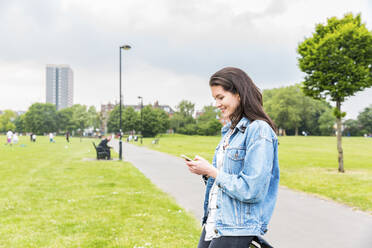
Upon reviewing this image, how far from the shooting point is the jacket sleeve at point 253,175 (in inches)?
→ 66.5

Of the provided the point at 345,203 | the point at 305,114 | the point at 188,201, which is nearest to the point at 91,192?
the point at 188,201

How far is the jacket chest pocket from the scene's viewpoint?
5.96 ft

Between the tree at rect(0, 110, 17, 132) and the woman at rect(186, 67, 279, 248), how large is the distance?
14328 cm

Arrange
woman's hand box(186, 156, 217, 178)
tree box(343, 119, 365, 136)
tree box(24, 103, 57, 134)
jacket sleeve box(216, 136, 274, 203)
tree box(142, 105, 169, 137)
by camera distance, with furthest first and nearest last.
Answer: tree box(24, 103, 57, 134), tree box(343, 119, 365, 136), tree box(142, 105, 169, 137), woman's hand box(186, 156, 217, 178), jacket sleeve box(216, 136, 274, 203)

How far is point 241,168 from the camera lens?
1819 millimetres

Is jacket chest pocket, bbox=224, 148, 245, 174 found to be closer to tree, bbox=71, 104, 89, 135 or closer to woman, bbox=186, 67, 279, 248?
woman, bbox=186, 67, 279, 248

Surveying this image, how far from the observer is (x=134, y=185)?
9414mm

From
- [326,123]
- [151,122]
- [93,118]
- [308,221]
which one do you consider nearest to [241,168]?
[308,221]

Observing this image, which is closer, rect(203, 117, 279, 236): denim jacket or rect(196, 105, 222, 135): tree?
rect(203, 117, 279, 236): denim jacket

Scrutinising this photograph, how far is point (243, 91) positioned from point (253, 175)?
1.79 ft

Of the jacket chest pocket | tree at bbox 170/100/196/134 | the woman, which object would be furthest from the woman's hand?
tree at bbox 170/100/196/134

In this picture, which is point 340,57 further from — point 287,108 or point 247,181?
point 287,108

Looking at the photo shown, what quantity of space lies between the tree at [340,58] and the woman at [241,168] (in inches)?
457

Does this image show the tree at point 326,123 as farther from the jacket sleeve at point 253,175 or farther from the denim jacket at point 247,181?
the jacket sleeve at point 253,175
